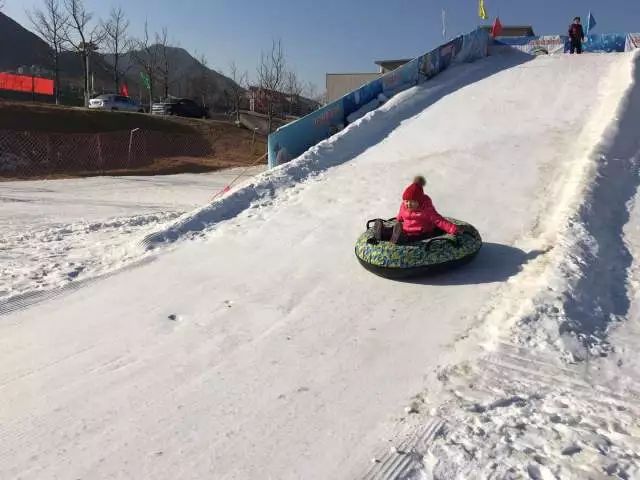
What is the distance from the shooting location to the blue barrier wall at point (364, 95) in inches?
520

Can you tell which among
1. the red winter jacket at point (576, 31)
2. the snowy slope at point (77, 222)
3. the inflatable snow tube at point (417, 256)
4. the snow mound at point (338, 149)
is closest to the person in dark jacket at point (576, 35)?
the red winter jacket at point (576, 31)

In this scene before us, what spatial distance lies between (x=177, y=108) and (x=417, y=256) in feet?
108

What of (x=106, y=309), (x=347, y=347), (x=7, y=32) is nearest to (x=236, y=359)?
(x=347, y=347)

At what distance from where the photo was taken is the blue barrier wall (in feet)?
43.3

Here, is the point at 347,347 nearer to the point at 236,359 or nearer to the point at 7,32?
the point at 236,359

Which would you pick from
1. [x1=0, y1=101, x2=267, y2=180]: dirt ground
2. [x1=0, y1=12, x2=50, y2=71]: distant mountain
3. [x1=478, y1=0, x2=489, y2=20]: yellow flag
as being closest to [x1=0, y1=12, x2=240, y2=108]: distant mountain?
[x1=0, y1=12, x2=50, y2=71]: distant mountain

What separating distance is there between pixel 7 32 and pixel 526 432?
102 m

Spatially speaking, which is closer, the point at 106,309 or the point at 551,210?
the point at 106,309

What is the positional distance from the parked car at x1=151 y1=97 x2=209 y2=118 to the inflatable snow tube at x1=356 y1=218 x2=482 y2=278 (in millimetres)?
32323

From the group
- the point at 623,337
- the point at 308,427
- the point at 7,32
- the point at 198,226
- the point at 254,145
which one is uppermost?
the point at 7,32

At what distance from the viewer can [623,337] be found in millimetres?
4875

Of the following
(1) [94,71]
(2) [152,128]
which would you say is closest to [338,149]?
(2) [152,128]

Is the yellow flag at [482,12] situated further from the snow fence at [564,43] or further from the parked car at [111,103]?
the parked car at [111,103]

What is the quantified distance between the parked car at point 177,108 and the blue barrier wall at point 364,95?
822 inches
